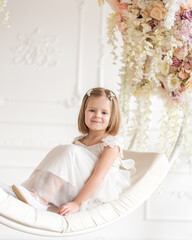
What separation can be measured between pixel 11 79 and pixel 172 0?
6.48ft

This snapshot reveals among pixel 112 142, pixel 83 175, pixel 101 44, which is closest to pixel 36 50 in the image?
pixel 101 44

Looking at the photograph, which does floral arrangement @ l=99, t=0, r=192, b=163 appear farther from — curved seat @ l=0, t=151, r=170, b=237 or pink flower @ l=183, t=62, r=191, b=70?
curved seat @ l=0, t=151, r=170, b=237

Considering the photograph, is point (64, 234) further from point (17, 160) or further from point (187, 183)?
point (187, 183)

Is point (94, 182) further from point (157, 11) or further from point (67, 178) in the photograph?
point (157, 11)

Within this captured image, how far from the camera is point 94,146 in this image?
7.47ft

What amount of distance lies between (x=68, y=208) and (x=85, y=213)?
0.09m

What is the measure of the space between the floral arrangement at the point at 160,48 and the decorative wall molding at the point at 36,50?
49.3 inches

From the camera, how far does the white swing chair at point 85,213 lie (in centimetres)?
162

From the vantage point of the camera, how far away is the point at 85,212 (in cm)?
185

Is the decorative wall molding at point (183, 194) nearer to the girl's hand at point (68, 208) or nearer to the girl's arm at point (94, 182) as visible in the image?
the girl's arm at point (94, 182)

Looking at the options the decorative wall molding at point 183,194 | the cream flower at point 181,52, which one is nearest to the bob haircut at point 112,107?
the cream flower at point 181,52

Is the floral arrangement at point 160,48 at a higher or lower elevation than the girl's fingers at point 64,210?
higher

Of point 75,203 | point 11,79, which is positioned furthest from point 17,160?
point 75,203

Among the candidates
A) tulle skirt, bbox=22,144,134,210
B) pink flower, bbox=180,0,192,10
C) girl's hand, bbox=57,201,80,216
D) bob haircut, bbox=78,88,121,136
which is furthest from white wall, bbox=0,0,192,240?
girl's hand, bbox=57,201,80,216
